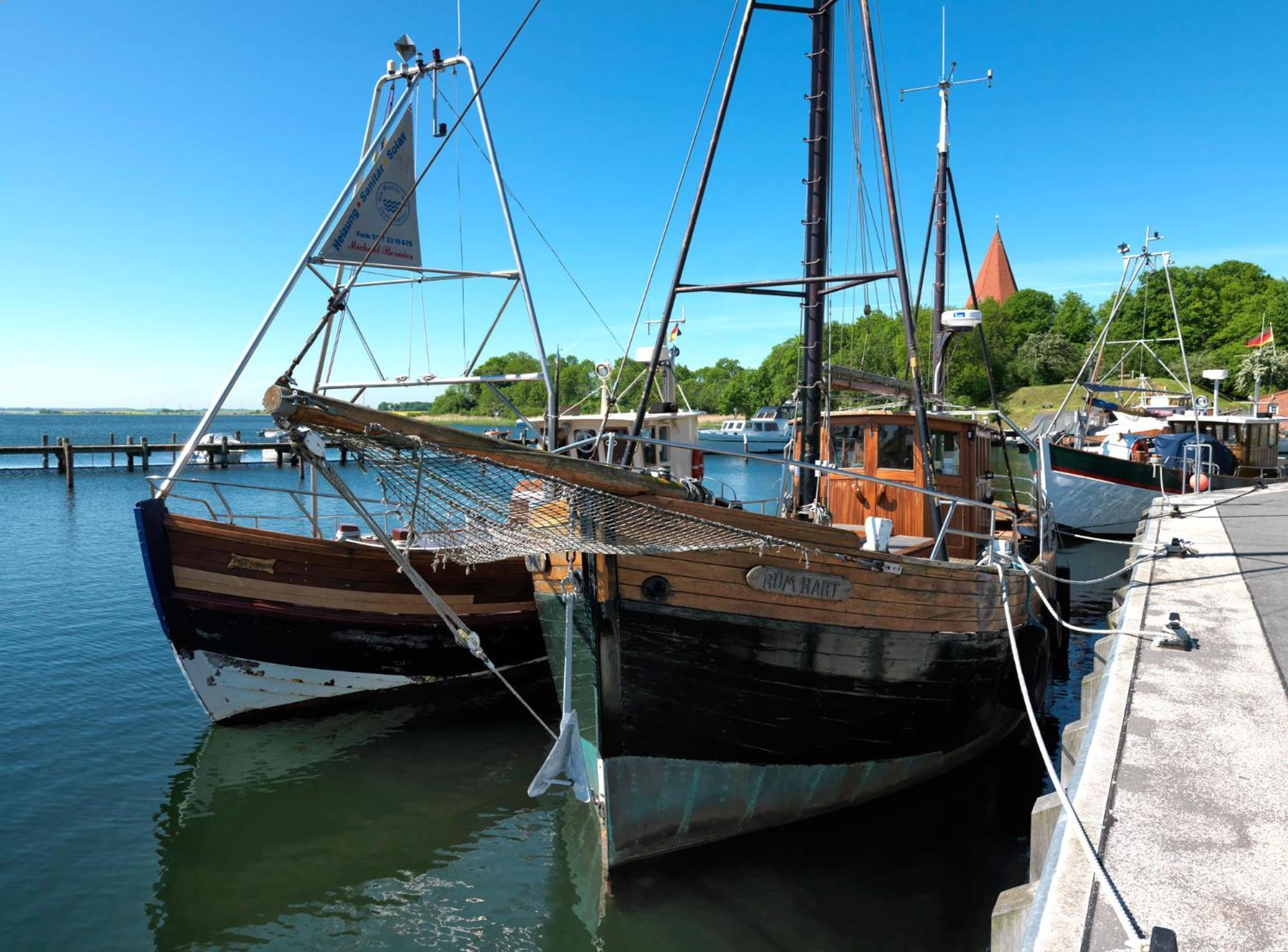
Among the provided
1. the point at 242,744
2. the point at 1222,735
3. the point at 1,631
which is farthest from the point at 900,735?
the point at 1,631

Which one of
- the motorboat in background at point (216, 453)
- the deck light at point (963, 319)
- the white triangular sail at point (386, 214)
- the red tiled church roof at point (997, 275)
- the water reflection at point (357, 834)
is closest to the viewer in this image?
the water reflection at point (357, 834)

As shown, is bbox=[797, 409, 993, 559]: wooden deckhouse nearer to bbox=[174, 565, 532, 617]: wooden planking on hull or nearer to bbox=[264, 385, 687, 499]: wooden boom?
bbox=[264, 385, 687, 499]: wooden boom

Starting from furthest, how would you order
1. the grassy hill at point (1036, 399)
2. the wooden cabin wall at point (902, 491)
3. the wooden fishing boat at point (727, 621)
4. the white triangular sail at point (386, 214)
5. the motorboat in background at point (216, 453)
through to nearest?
1. the grassy hill at point (1036, 399)
2. the motorboat in background at point (216, 453)
3. the white triangular sail at point (386, 214)
4. the wooden cabin wall at point (902, 491)
5. the wooden fishing boat at point (727, 621)

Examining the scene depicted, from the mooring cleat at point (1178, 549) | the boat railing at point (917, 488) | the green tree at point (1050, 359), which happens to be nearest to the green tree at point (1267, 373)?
the green tree at point (1050, 359)

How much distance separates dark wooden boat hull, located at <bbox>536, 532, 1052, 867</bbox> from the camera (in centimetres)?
672

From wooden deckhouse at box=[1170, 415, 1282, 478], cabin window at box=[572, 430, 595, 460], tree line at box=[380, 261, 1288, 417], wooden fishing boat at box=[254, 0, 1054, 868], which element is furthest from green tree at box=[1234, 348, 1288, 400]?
wooden fishing boat at box=[254, 0, 1054, 868]

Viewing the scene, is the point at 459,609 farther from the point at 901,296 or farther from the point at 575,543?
the point at 901,296

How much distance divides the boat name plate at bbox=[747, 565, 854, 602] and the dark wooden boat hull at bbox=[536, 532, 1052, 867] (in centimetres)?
8

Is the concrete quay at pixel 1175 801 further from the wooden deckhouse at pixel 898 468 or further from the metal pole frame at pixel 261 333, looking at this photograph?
the metal pole frame at pixel 261 333

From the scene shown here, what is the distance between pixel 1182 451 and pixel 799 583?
23.3 m

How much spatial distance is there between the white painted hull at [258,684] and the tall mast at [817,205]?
6.96 meters

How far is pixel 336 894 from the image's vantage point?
741 centimetres

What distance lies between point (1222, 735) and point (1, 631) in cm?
1780

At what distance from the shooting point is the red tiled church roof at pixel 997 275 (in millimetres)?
106812
